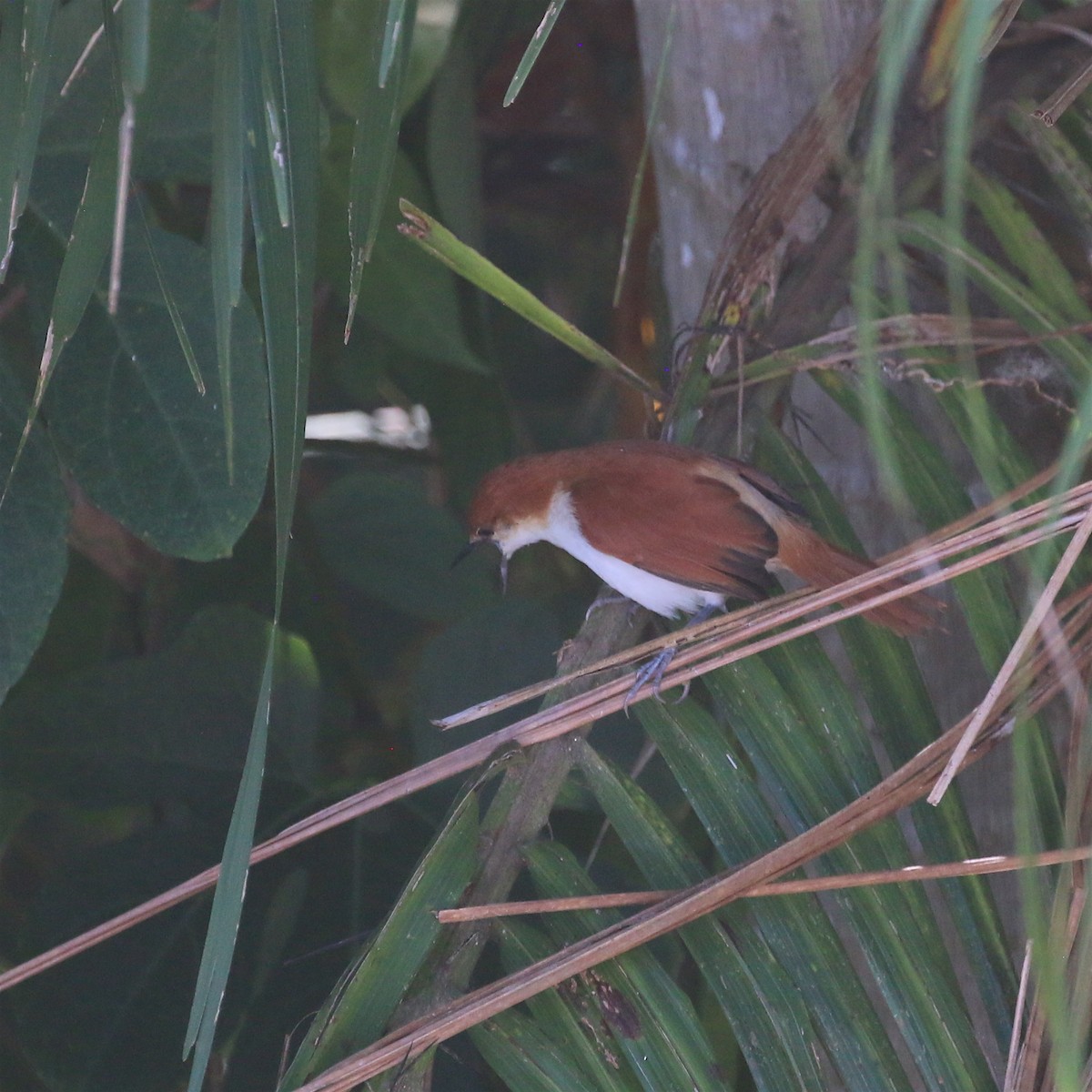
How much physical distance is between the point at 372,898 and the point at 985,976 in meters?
1.13

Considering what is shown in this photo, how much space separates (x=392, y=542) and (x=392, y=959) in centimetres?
158

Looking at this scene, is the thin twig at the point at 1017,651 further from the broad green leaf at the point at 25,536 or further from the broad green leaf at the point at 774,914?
the broad green leaf at the point at 25,536

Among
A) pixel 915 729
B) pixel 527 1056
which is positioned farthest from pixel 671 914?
pixel 915 729

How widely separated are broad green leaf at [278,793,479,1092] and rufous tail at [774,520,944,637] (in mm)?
661

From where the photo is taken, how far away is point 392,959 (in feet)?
4.54

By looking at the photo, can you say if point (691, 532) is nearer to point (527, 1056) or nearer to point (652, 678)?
point (652, 678)

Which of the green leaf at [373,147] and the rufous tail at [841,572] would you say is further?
the rufous tail at [841,572]

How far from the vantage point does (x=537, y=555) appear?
420cm

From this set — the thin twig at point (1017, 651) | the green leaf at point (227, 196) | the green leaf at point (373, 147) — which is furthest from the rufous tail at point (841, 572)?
the green leaf at point (227, 196)

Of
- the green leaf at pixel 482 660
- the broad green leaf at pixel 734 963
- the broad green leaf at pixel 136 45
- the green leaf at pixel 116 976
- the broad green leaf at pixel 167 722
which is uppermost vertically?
the broad green leaf at pixel 136 45

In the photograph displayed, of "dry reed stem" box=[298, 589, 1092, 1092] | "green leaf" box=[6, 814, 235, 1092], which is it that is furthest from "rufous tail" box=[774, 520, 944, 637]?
"green leaf" box=[6, 814, 235, 1092]

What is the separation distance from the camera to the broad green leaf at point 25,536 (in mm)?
1546

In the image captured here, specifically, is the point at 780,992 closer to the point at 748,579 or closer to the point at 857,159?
the point at 748,579

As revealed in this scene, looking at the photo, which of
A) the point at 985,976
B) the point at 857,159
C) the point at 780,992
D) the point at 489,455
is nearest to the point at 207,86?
the point at 857,159
